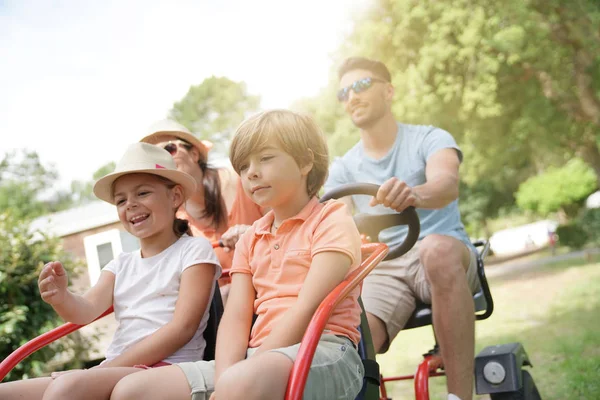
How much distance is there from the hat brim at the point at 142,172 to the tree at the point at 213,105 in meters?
33.1

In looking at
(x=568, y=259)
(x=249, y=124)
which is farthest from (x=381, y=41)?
(x=249, y=124)

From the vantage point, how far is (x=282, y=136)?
198cm

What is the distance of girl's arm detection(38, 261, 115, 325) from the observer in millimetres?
2121

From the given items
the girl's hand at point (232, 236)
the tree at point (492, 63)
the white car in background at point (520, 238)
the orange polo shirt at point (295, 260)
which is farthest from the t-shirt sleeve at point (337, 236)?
the white car in background at point (520, 238)

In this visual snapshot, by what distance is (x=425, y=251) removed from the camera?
2.52m

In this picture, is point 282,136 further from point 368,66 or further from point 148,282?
point 368,66

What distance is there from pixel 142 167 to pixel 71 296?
497 millimetres

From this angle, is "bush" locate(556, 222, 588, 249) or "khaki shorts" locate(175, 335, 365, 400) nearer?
"khaki shorts" locate(175, 335, 365, 400)

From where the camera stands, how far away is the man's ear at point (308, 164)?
2041mm

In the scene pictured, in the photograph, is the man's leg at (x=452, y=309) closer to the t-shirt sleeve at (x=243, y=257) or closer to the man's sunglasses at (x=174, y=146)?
the t-shirt sleeve at (x=243, y=257)

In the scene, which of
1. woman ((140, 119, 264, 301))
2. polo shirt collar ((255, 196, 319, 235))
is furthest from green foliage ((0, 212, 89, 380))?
polo shirt collar ((255, 196, 319, 235))

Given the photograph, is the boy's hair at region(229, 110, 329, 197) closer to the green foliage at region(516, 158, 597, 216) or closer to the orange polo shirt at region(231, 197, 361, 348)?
the orange polo shirt at region(231, 197, 361, 348)

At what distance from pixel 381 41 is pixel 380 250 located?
13.9 m

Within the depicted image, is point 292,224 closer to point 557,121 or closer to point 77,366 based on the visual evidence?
point 77,366
